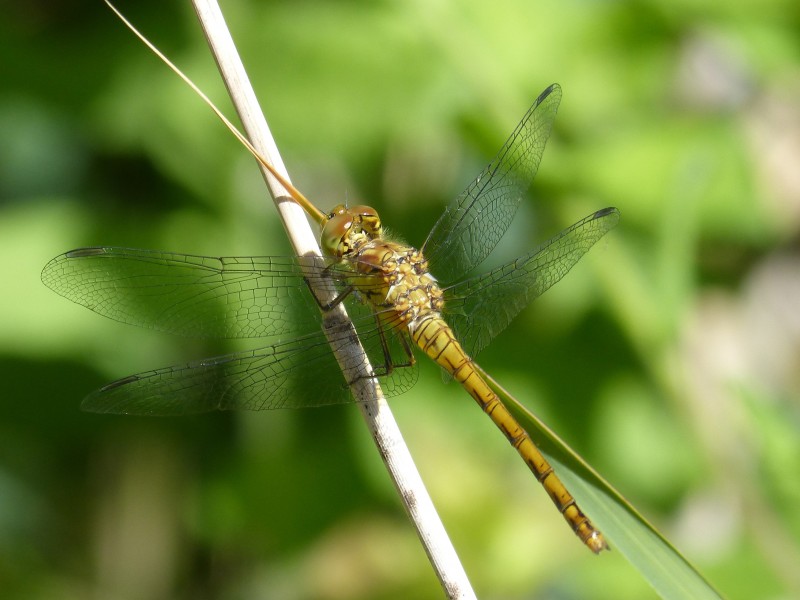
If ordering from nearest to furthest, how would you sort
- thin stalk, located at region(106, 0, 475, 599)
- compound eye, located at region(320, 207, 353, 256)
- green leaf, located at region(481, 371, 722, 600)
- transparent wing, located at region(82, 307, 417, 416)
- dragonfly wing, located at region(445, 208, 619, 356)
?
green leaf, located at region(481, 371, 722, 600), thin stalk, located at region(106, 0, 475, 599), transparent wing, located at region(82, 307, 417, 416), compound eye, located at region(320, 207, 353, 256), dragonfly wing, located at region(445, 208, 619, 356)

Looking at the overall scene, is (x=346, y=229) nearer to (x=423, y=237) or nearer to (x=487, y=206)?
(x=487, y=206)

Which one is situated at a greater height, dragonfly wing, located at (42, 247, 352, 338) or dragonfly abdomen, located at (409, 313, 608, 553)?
dragonfly wing, located at (42, 247, 352, 338)

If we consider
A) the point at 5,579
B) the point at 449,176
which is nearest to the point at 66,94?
the point at 449,176

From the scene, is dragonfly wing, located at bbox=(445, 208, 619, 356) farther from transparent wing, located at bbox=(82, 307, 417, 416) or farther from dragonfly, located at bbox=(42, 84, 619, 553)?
transparent wing, located at bbox=(82, 307, 417, 416)

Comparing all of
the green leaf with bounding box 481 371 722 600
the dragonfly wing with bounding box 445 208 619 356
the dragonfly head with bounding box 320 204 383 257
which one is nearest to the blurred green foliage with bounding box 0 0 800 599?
the dragonfly wing with bounding box 445 208 619 356

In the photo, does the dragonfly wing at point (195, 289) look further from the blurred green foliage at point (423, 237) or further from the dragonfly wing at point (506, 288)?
the blurred green foliage at point (423, 237)

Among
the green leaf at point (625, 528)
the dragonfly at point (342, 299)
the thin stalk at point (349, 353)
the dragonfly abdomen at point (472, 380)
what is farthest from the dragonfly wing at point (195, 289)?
the green leaf at point (625, 528)

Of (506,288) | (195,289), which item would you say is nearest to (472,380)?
(506,288)
